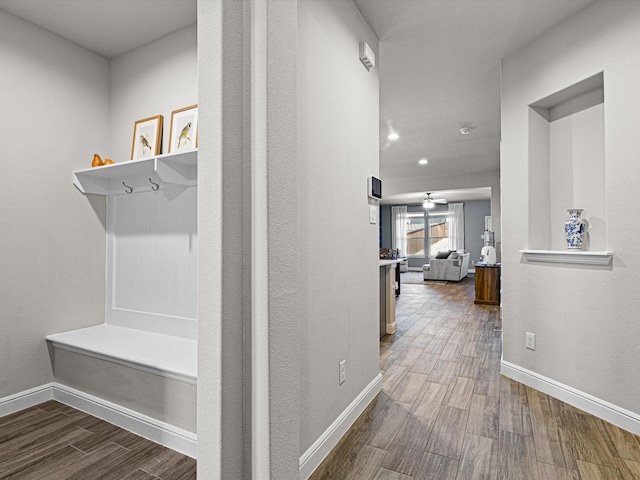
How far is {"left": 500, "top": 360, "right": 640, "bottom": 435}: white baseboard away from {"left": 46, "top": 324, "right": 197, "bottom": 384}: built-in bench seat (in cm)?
239

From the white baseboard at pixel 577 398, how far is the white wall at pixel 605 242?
0.03 m

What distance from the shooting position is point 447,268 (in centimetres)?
977

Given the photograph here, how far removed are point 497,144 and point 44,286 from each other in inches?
231

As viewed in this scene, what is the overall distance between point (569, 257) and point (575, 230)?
0.24 m

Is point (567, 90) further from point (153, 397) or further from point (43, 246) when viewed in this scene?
point (43, 246)

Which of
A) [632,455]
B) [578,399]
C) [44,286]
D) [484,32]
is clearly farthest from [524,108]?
[44,286]

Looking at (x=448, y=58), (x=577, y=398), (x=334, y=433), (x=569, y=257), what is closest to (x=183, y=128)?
(x=334, y=433)

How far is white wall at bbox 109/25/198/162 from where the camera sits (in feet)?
7.94

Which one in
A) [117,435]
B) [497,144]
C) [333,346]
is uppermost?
[497,144]

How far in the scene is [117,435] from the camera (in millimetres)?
2027

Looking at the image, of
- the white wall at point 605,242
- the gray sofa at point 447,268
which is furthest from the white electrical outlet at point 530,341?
the gray sofa at point 447,268

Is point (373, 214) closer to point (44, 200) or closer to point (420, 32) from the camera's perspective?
point (420, 32)

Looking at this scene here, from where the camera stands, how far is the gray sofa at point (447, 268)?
968 centimetres

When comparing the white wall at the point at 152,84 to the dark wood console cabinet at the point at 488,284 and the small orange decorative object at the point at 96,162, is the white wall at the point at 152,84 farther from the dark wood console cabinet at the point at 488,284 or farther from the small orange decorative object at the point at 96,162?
the dark wood console cabinet at the point at 488,284
